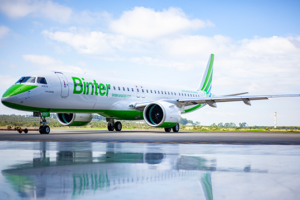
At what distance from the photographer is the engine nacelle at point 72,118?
85.1ft

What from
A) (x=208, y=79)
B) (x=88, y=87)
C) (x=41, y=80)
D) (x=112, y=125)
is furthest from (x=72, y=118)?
(x=208, y=79)

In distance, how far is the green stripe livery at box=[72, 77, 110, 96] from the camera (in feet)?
71.6

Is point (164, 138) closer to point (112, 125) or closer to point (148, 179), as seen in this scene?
point (148, 179)

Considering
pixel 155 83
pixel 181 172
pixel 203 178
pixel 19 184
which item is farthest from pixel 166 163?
pixel 155 83

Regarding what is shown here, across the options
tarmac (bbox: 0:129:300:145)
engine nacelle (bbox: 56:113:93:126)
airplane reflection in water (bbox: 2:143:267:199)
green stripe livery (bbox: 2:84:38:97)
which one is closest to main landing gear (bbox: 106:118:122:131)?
engine nacelle (bbox: 56:113:93:126)

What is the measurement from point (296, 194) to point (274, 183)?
25.4 inches

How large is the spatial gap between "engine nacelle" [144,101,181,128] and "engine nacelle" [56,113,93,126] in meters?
5.25

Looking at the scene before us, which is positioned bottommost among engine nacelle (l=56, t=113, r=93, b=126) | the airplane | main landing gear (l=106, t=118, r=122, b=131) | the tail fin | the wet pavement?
the wet pavement

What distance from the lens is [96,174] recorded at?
217 inches

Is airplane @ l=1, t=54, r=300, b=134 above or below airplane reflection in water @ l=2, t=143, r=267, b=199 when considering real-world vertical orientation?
above

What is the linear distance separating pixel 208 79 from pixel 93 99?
1925cm

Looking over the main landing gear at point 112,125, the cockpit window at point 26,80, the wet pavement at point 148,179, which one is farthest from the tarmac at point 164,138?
the main landing gear at point 112,125

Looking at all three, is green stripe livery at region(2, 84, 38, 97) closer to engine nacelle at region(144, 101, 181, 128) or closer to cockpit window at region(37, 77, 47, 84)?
cockpit window at region(37, 77, 47, 84)

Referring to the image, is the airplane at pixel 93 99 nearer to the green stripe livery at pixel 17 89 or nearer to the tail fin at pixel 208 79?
the green stripe livery at pixel 17 89
